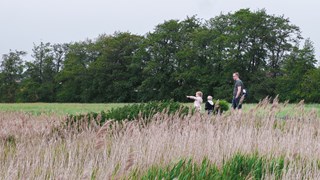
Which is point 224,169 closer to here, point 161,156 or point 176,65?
point 161,156

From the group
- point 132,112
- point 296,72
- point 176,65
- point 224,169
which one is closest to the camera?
point 224,169

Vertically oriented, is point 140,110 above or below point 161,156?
above

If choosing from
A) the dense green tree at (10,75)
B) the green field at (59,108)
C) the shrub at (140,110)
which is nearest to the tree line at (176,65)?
the dense green tree at (10,75)

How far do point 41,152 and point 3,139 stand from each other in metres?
1.95

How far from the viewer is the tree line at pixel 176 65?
50.6 metres

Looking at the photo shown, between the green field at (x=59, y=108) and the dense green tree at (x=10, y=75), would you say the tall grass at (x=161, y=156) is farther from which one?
the dense green tree at (x=10, y=75)

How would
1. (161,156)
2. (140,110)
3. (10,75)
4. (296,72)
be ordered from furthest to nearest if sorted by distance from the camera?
(10,75) → (296,72) → (140,110) → (161,156)

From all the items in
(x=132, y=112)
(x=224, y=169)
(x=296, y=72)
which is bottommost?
(x=224, y=169)

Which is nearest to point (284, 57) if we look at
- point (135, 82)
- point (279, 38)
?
point (279, 38)

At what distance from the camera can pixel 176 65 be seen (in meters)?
60.4

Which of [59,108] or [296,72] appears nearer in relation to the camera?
[59,108]

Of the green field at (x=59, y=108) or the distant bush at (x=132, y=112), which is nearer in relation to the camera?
the distant bush at (x=132, y=112)

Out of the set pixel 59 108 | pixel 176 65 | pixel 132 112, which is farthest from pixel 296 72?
pixel 132 112

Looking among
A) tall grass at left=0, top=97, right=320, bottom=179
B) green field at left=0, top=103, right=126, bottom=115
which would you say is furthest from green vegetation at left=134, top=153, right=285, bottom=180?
green field at left=0, top=103, right=126, bottom=115
